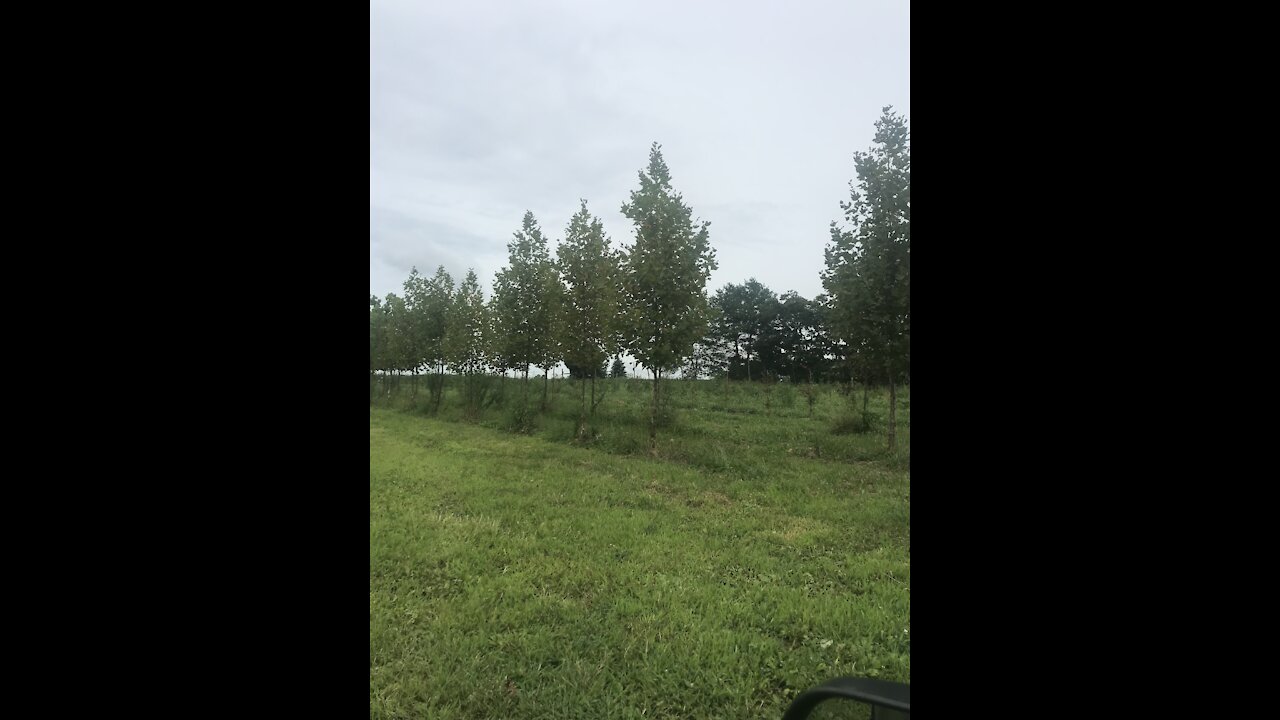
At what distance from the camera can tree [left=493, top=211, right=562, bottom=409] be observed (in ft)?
19.9

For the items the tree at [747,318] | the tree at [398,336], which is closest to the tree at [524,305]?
the tree at [398,336]

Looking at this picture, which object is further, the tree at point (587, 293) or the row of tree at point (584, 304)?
the tree at point (587, 293)

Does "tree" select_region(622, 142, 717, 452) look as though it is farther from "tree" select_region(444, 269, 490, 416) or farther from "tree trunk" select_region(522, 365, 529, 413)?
"tree" select_region(444, 269, 490, 416)

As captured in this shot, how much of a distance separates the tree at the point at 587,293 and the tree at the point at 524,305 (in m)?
0.61

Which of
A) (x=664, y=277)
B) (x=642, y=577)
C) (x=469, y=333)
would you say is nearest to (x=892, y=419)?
(x=664, y=277)

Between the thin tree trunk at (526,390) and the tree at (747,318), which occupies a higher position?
the tree at (747,318)

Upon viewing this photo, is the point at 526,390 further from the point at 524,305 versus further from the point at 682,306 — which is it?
the point at 682,306

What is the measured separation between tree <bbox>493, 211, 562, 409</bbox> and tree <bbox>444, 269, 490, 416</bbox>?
35 cm

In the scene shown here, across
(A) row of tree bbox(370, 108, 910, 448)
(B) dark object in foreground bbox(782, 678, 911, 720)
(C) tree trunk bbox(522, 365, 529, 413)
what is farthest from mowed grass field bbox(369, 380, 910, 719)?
(C) tree trunk bbox(522, 365, 529, 413)

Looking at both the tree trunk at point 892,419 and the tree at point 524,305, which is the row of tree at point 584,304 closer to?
the tree at point 524,305

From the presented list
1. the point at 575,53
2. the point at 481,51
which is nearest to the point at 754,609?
the point at 575,53

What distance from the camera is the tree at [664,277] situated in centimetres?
461
